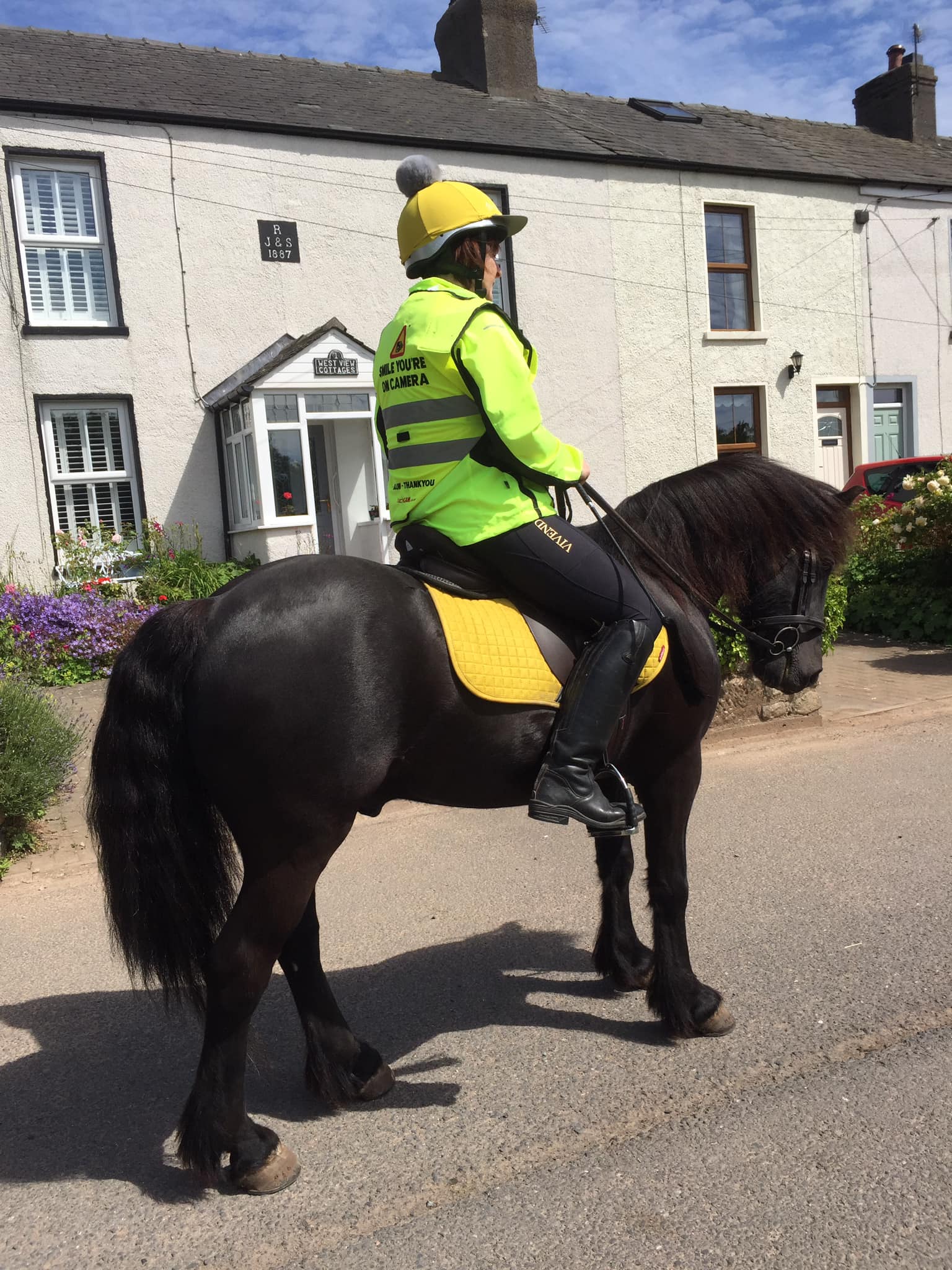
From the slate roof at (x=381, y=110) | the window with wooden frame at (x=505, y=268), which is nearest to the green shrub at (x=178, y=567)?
the slate roof at (x=381, y=110)

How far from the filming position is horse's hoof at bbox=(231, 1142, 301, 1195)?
253 centimetres

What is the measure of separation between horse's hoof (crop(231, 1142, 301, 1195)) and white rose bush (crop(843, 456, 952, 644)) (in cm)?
885

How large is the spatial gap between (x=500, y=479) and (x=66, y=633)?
800 centimetres

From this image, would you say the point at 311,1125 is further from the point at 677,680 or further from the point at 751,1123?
the point at 677,680

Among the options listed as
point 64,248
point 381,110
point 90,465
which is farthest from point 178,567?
point 381,110

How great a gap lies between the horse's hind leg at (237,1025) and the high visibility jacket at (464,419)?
1.14 metres

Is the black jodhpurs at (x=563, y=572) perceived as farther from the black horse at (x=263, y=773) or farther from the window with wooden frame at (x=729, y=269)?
the window with wooden frame at (x=729, y=269)

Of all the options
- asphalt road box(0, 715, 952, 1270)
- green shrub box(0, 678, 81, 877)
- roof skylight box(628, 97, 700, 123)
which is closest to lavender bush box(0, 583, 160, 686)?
green shrub box(0, 678, 81, 877)

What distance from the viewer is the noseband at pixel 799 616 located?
11.1ft

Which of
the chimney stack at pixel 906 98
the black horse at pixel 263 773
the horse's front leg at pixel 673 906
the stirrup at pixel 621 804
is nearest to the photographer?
the black horse at pixel 263 773

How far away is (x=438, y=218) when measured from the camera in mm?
2836

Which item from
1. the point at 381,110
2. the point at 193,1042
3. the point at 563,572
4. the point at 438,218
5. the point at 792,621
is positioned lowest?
the point at 193,1042

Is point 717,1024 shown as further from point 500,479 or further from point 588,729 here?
point 500,479

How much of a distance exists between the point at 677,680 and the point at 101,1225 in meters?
2.28
